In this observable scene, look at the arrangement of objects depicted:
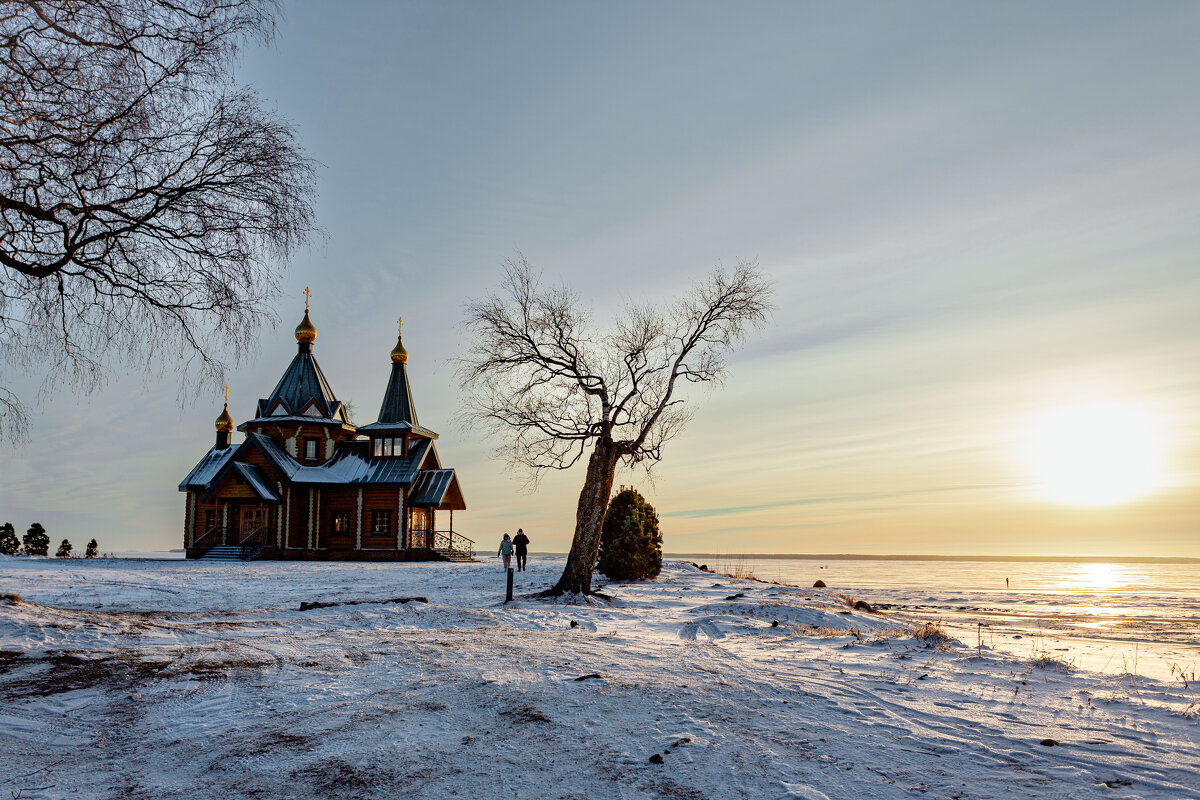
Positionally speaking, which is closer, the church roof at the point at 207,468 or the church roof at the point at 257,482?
the church roof at the point at 257,482

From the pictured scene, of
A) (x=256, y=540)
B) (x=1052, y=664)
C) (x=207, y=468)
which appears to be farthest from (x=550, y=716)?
(x=207, y=468)

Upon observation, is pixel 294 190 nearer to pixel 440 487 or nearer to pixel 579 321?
pixel 579 321

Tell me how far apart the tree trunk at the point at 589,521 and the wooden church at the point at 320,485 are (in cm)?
2479

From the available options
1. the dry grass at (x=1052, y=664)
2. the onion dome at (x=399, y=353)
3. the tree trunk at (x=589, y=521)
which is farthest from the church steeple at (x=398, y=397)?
the dry grass at (x=1052, y=664)

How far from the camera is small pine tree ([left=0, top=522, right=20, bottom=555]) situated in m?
41.7

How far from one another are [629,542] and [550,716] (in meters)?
17.1

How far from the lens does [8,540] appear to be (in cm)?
4206

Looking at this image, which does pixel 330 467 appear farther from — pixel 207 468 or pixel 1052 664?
pixel 1052 664

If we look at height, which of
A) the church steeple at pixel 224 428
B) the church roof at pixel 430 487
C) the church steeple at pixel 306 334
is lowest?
the church roof at pixel 430 487

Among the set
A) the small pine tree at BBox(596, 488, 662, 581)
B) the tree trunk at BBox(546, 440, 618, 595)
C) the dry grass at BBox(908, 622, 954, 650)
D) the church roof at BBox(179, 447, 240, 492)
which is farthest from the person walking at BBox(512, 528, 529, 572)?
the church roof at BBox(179, 447, 240, 492)

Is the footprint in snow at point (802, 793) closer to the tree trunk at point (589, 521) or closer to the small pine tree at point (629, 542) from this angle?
the tree trunk at point (589, 521)

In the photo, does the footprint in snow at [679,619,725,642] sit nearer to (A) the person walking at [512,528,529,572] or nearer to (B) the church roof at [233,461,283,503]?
(A) the person walking at [512,528,529,572]

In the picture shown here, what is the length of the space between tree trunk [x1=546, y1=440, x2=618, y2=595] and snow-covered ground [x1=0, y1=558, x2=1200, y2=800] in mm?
6353

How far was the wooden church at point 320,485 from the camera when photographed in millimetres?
39938
